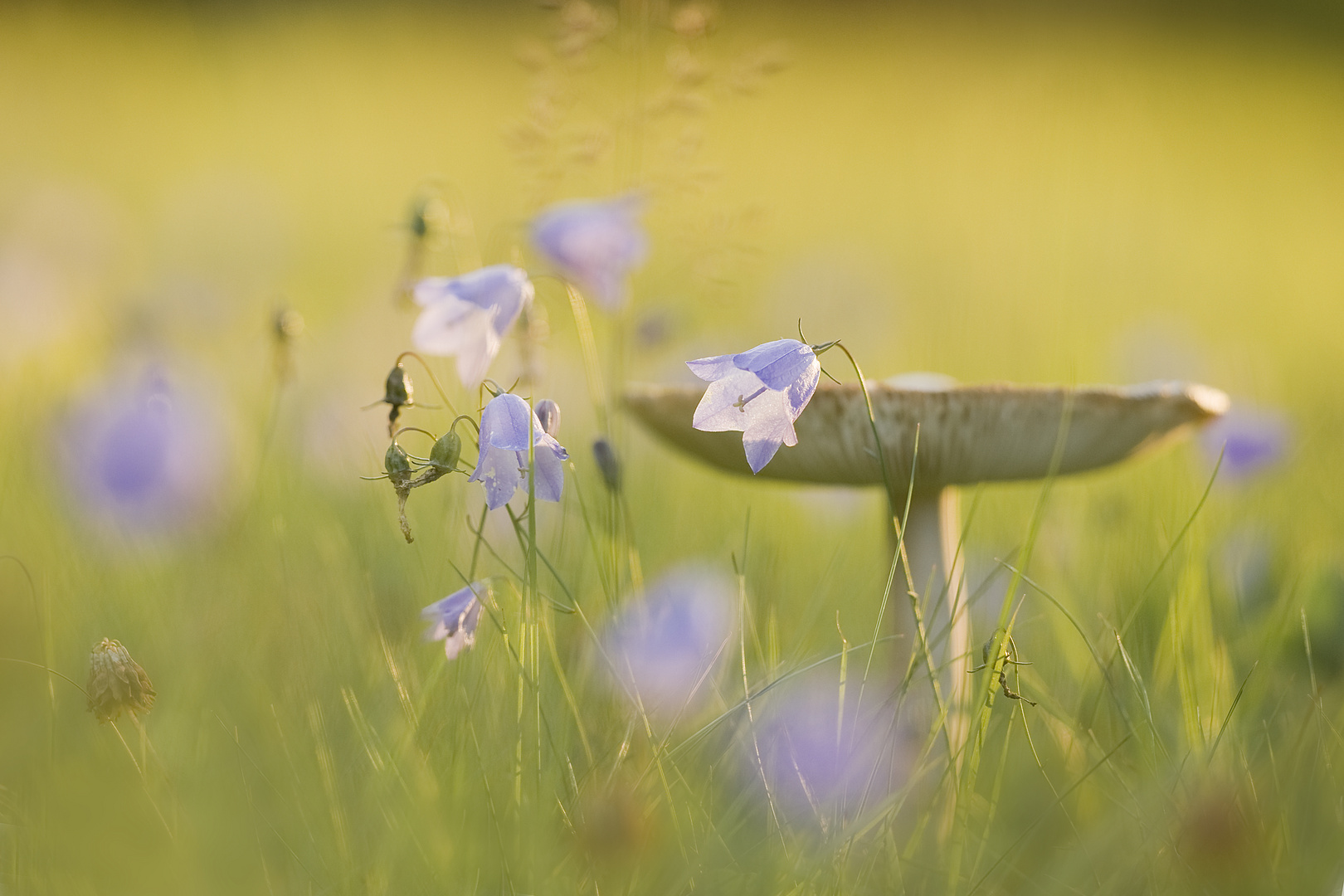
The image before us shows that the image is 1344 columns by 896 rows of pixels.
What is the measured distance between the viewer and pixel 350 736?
1551 millimetres

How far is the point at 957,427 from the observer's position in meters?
1.54

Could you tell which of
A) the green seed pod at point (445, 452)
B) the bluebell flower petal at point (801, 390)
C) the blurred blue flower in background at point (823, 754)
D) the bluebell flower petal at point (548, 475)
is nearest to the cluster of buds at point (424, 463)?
the green seed pod at point (445, 452)

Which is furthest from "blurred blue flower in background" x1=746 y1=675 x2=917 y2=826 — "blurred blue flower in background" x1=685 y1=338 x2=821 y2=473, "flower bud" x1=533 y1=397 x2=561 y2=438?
"flower bud" x1=533 y1=397 x2=561 y2=438

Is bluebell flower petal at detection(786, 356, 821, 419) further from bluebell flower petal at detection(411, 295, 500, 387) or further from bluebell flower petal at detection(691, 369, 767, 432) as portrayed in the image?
bluebell flower petal at detection(411, 295, 500, 387)

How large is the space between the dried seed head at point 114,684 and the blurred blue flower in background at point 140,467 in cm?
105

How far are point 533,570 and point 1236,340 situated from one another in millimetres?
4591

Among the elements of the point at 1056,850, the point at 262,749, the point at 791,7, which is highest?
the point at 791,7

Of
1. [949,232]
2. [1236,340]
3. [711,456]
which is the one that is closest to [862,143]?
[949,232]

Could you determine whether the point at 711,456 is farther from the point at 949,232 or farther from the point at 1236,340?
the point at 949,232

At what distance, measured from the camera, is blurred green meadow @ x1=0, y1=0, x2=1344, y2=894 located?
1.26m

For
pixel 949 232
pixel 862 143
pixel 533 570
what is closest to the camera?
pixel 533 570

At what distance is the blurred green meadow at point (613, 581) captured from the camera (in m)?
1.26

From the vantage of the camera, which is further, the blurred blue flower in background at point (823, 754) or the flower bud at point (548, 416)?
the flower bud at point (548, 416)

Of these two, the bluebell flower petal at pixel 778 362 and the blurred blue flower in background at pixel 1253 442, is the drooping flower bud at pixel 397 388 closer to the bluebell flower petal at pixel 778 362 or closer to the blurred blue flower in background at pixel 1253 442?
the bluebell flower petal at pixel 778 362
